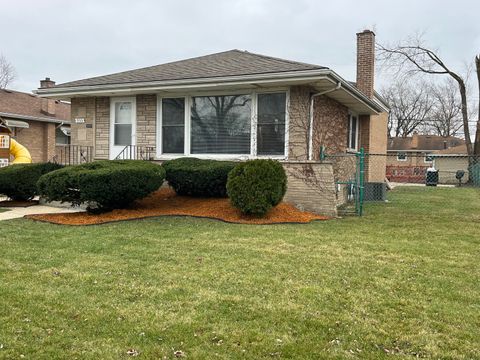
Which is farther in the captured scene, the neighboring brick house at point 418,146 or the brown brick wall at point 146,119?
the neighboring brick house at point 418,146

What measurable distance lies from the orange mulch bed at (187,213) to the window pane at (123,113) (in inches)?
121

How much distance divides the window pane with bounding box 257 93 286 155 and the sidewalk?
4.82 metres

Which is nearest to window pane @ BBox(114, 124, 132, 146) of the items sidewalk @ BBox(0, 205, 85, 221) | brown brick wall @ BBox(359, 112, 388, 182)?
sidewalk @ BBox(0, 205, 85, 221)

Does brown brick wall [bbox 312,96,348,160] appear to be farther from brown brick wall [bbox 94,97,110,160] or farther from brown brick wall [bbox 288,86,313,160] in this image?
brown brick wall [bbox 94,97,110,160]

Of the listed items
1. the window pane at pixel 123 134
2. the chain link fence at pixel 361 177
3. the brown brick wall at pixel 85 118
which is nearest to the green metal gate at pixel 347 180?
the chain link fence at pixel 361 177

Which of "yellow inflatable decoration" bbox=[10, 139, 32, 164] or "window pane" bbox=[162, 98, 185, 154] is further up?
"window pane" bbox=[162, 98, 185, 154]

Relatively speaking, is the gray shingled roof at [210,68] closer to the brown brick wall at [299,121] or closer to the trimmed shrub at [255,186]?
the brown brick wall at [299,121]

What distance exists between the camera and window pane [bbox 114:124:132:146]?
42.6 ft

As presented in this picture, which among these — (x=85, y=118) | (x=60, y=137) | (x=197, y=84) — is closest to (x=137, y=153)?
(x=85, y=118)

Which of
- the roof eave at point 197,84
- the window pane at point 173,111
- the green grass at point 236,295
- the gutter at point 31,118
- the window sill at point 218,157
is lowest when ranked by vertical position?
the green grass at point 236,295

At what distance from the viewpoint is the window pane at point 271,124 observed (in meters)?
11.1

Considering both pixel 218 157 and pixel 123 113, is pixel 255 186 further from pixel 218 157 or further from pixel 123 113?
pixel 123 113

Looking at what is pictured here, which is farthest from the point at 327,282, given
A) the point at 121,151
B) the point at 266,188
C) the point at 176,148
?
the point at 121,151

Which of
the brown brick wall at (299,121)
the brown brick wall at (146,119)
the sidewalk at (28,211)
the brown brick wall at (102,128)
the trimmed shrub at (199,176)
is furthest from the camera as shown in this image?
the brown brick wall at (102,128)
